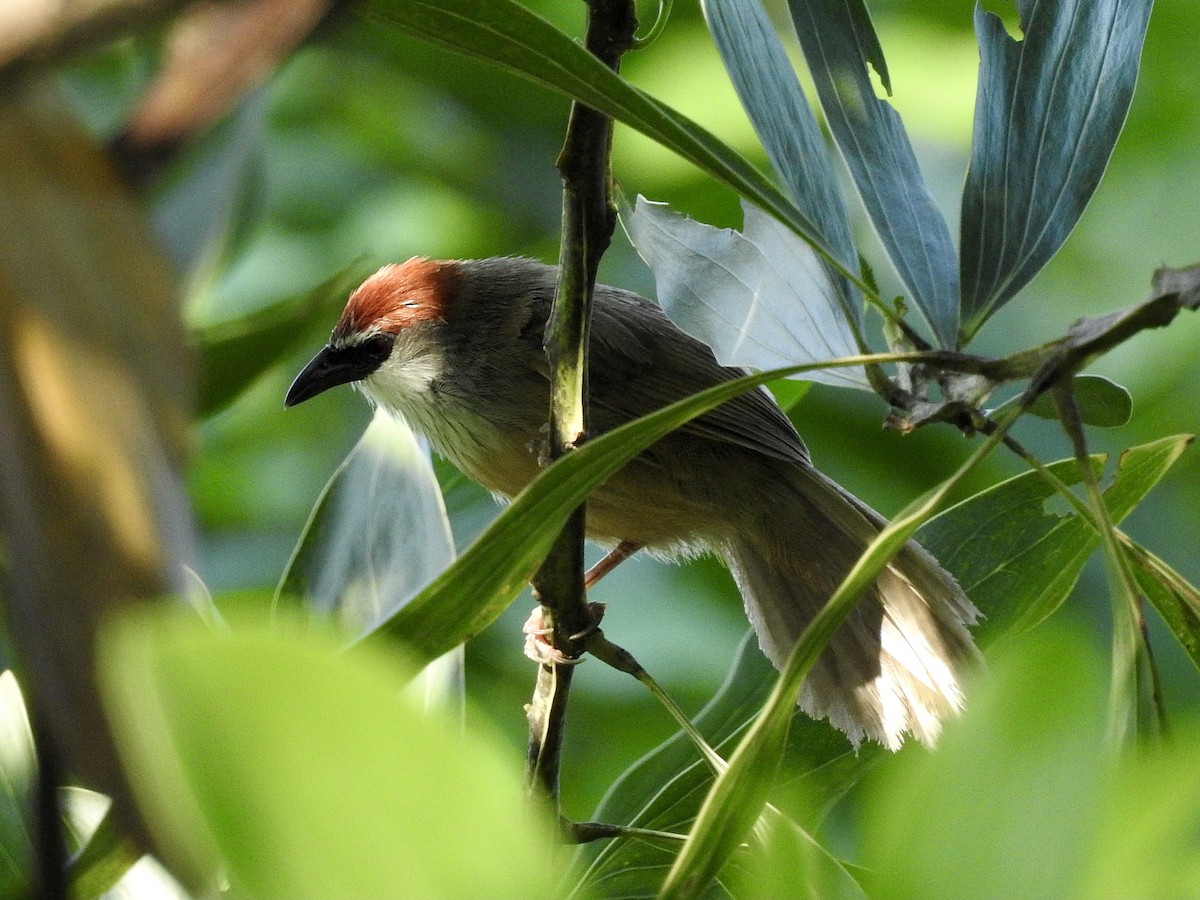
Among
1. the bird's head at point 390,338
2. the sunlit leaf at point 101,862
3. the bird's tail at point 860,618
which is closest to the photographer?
the sunlit leaf at point 101,862

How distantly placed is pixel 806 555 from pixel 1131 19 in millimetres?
1405

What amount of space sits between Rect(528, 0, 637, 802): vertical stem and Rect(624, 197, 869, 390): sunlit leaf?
225 millimetres

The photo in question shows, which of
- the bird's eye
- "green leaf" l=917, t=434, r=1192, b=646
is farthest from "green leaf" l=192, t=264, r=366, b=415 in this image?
the bird's eye

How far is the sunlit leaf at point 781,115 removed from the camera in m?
1.30

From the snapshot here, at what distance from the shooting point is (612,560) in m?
3.09

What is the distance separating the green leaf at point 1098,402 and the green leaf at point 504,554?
54 cm

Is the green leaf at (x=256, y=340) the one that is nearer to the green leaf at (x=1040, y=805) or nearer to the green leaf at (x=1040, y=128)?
the green leaf at (x=1040, y=805)

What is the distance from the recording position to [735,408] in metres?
2.58

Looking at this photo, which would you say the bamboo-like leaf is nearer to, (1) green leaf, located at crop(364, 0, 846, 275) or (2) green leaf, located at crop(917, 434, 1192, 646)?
(1) green leaf, located at crop(364, 0, 846, 275)

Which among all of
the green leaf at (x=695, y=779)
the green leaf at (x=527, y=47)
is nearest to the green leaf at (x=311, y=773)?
the green leaf at (x=527, y=47)

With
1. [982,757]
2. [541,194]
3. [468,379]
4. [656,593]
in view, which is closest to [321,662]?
[982,757]

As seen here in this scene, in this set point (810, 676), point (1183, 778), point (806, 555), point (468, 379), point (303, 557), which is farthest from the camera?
point (468, 379)

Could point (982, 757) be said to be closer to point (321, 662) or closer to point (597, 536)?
point (321, 662)

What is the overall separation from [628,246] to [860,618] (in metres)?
1.99
